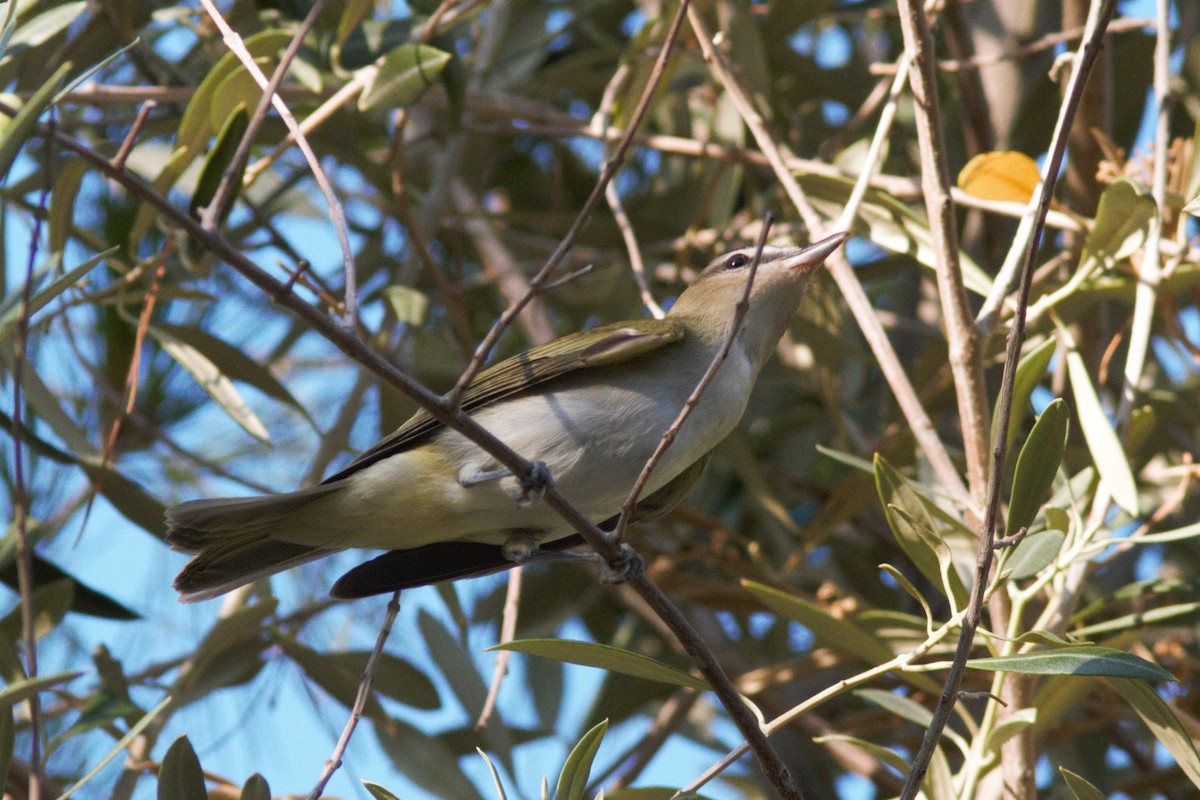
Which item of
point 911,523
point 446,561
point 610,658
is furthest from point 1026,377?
point 446,561

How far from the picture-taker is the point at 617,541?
8.04 ft

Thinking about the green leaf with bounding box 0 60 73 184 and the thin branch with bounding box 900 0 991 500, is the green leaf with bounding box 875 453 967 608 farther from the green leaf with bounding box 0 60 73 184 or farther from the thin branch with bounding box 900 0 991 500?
the green leaf with bounding box 0 60 73 184

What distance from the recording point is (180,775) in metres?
2.49

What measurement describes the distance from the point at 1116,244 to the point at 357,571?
201cm

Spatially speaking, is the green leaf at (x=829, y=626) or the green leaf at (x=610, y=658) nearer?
the green leaf at (x=610, y=658)

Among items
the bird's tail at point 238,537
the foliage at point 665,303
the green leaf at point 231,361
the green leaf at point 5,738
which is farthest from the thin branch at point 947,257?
the green leaf at point 5,738

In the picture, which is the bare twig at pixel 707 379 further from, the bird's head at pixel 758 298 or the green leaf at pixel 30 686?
the bird's head at pixel 758 298

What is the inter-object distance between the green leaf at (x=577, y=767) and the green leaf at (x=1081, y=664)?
2.22ft

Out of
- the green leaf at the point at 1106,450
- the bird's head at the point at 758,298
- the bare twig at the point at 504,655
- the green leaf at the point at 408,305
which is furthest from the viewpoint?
the green leaf at the point at 408,305

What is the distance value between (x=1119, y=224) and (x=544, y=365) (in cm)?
139

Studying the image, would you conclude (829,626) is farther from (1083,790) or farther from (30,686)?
(30,686)

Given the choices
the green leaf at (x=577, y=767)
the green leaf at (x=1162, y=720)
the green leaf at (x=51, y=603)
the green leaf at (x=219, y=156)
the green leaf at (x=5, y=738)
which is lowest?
the green leaf at (x=1162, y=720)

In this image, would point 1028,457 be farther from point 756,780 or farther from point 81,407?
point 81,407

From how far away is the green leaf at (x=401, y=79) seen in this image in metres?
3.17
